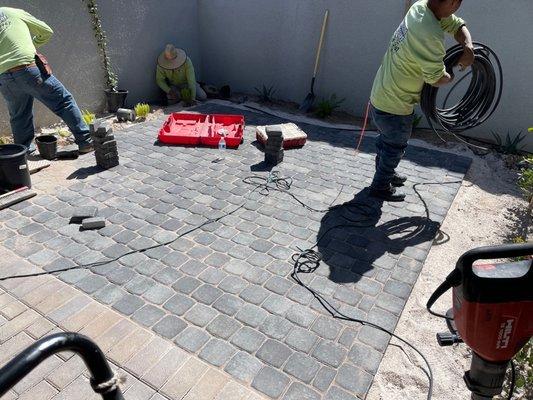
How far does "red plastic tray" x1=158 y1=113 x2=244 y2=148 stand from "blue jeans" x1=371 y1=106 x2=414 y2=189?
→ 2.38m

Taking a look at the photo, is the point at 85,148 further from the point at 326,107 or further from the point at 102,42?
the point at 326,107

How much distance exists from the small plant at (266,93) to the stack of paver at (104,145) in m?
4.26

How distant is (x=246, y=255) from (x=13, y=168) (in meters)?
2.82

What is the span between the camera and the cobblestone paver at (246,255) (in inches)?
106

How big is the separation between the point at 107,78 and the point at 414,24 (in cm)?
566

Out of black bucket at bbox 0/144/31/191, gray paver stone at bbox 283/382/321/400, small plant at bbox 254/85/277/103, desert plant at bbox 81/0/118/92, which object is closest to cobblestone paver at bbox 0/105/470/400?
gray paver stone at bbox 283/382/321/400

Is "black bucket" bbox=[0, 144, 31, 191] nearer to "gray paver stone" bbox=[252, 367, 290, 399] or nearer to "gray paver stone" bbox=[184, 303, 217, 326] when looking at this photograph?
"gray paver stone" bbox=[184, 303, 217, 326]

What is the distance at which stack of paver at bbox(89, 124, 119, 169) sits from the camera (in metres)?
4.95

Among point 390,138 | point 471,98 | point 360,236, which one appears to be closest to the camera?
point 360,236

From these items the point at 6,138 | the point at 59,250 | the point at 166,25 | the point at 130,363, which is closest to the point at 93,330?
the point at 130,363

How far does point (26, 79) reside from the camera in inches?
185

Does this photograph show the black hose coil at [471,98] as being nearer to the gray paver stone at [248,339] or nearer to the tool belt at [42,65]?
the gray paver stone at [248,339]

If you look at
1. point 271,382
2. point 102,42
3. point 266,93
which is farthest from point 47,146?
point 266,93

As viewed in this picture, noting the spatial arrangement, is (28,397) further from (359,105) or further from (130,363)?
(359,105)
